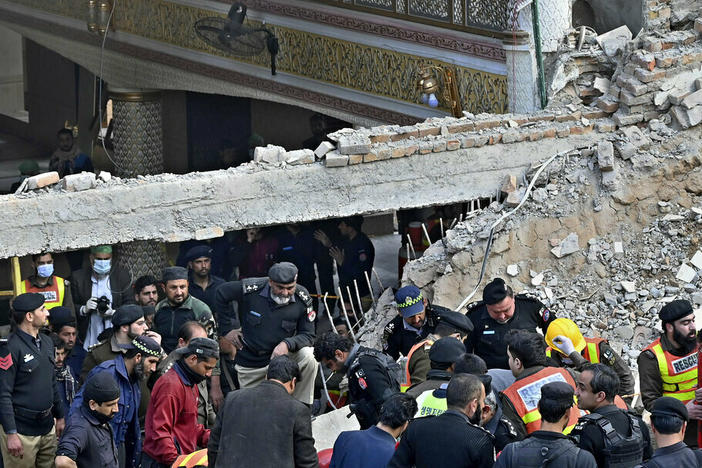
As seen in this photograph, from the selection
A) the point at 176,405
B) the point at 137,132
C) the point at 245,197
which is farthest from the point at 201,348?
the point at 137,132

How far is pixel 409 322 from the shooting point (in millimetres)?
8961

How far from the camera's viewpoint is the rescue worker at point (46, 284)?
10.5 meters

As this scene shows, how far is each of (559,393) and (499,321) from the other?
2.40 meters

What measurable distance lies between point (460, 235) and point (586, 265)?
3.57ft

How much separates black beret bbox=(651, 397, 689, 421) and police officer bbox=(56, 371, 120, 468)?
3071 millimetres

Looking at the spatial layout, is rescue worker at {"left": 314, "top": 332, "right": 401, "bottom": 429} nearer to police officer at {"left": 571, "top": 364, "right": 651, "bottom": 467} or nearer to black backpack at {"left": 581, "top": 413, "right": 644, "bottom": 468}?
police officer at {"left": 571, "top": 364, "right": 651, "bottom": 467}

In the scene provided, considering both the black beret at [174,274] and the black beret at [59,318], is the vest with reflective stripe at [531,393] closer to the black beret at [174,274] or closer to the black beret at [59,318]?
the black beret at [174,274]

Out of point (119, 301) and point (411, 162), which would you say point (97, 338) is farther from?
point (411, 162)

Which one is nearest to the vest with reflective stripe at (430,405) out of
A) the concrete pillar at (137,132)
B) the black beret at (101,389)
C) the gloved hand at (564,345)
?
the gloved hand at (564,345)

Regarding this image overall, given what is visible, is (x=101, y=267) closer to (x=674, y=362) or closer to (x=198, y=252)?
(x=198, y=252)

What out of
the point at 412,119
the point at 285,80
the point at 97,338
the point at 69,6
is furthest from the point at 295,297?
the point at 69,6

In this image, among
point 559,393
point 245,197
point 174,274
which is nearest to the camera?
point 559,393

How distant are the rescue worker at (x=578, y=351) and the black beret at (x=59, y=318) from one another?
357 cm

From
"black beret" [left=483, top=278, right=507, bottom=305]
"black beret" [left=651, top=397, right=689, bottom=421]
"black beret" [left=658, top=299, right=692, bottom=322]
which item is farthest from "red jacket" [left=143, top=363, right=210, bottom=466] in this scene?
"black beret" [left=658, top=299, right=692, bottom=322]
